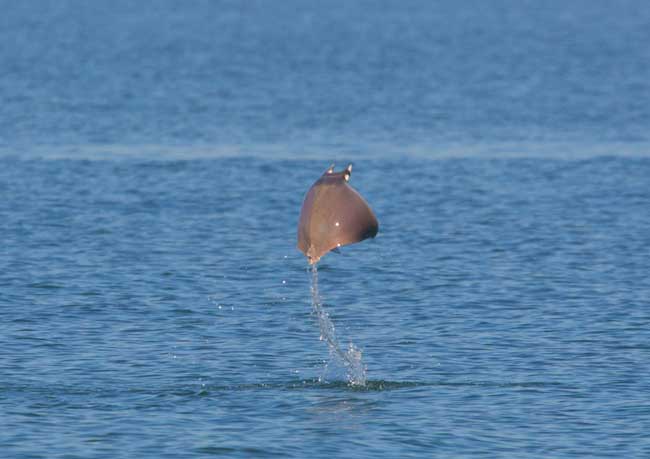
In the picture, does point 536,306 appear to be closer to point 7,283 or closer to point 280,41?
point 7,283

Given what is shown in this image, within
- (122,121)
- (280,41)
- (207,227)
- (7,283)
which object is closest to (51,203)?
(207,227)

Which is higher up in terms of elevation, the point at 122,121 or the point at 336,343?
the point at 122,121

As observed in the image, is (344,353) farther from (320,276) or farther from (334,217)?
(320,276)

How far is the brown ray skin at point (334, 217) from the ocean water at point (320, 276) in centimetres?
274

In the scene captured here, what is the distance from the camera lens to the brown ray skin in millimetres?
21703

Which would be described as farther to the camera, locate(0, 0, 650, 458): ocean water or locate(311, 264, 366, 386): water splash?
locate(311, 264, 366, 386): water splash

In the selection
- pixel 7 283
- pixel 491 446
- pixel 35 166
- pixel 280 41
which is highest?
pixel 280 41

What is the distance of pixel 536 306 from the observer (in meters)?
30.8

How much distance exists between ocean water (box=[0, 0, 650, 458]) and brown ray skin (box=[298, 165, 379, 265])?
2.74m

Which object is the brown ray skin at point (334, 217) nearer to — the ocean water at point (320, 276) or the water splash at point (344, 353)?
the water splash at point (344, 353)

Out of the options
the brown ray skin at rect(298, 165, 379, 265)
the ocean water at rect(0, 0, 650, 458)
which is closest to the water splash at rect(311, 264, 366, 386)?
the ocean water at rect(0, 0, 650, 458)

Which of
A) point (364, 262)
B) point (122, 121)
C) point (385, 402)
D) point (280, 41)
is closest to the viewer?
point (385, 402)

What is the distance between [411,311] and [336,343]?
3.50 m

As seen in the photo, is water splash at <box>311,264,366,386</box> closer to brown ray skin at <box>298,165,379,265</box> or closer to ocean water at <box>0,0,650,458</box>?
ocean water at <box>0,0,650,458</box>
